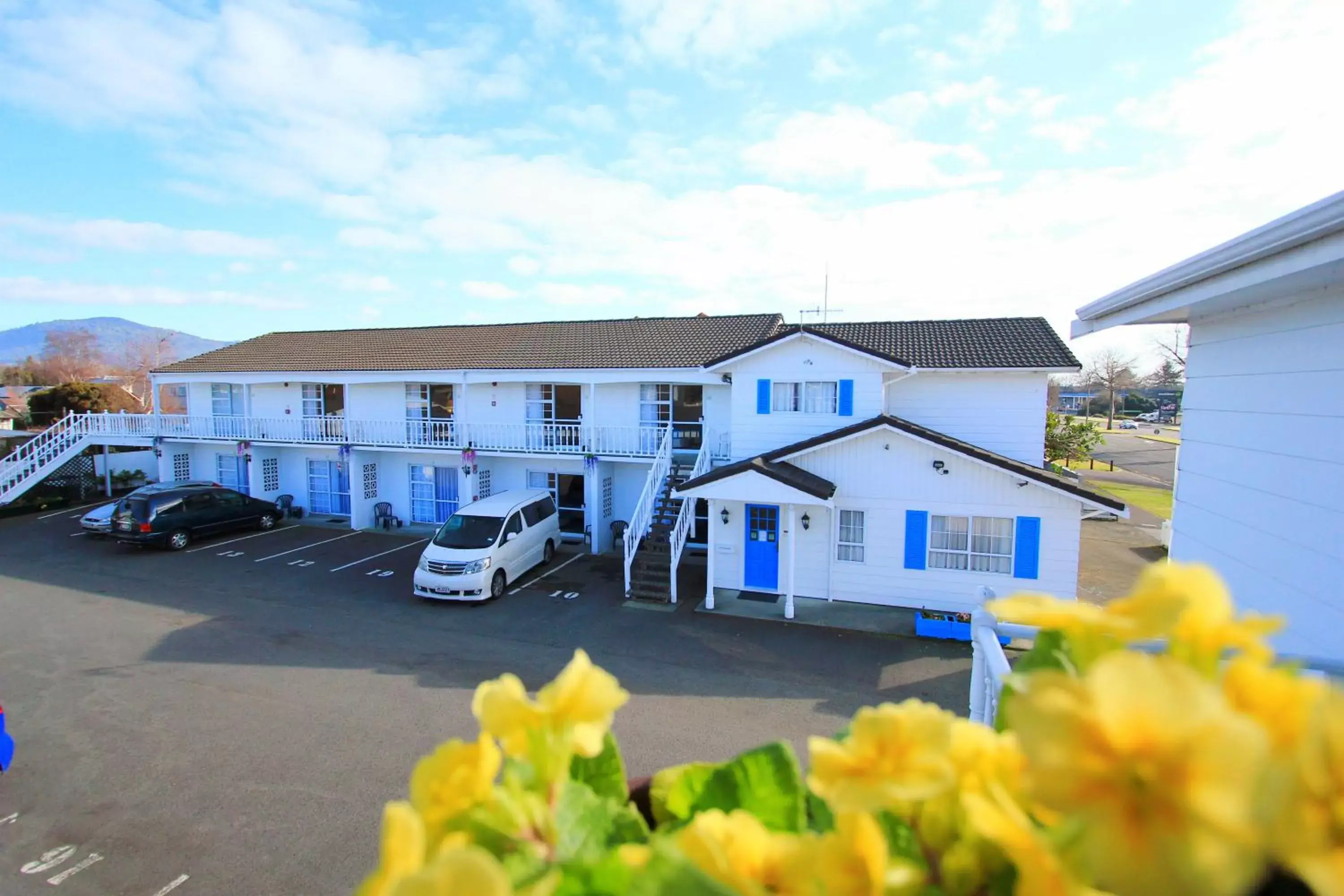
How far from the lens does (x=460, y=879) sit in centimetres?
51

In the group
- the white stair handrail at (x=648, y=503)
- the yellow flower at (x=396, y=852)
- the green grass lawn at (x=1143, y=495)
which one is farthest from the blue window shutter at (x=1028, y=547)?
the green grass lawn at (x=1143, y=495)

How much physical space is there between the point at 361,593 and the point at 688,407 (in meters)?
9.33

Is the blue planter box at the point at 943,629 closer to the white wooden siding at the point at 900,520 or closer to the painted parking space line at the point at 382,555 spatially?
the white wooden siding at the point at 900,520

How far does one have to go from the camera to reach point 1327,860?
454 millimetres

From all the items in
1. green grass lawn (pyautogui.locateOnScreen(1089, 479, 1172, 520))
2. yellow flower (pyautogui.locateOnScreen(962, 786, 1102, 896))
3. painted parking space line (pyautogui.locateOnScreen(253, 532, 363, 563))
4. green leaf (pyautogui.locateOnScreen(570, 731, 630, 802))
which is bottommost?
green grass lawn (pyautogui.locateOnScreen(1089, 479, 1172, 520))

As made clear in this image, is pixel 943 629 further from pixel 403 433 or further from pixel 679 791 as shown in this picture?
pixel 403 433

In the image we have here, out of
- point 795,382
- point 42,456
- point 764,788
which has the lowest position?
point 42,456

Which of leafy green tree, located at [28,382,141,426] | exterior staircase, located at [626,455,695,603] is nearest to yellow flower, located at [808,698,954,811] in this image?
exterior staircase, located at [626,455,695,603]

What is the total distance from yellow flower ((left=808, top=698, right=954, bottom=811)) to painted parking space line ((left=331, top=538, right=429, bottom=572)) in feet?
55.7

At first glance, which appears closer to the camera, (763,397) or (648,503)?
(763,397)

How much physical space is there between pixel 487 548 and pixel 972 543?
9743mm

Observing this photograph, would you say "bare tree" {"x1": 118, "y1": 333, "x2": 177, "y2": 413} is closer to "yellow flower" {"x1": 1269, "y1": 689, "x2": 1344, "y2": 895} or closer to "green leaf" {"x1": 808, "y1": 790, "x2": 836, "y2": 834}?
"green leaf" {"x1": 808, "y1": 790, "x2": 836, "y2": 834}

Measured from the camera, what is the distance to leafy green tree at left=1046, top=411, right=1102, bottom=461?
2725 centimetres

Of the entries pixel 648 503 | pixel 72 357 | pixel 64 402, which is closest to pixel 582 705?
pixel 648 503
